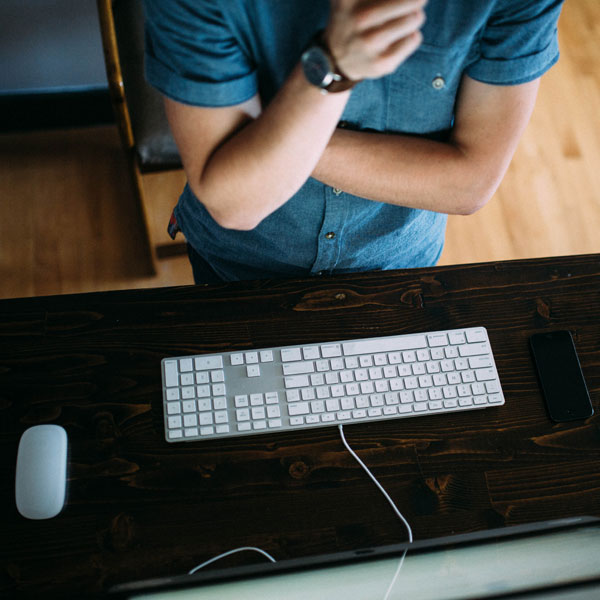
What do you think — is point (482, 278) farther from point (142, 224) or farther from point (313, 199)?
point (142, 224)

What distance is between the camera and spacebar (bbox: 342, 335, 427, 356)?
0.85 meters

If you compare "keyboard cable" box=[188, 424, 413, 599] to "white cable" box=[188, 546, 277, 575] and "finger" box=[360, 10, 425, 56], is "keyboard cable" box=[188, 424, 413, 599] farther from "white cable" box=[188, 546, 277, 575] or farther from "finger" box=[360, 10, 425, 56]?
"finger" box=[360, 10, 425, 56]

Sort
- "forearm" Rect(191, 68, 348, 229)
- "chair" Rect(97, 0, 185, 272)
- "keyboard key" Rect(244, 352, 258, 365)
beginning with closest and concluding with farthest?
1. "forearm" Rect(191, 68, 348, 229)
2. "keyboard key" Rect(244, 352, 258, 365)
3. "chair" Rect(97, 0, 185, 272)

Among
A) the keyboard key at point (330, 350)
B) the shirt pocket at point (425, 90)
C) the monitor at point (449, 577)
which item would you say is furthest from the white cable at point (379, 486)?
the shirt pocket at point (425, 90)

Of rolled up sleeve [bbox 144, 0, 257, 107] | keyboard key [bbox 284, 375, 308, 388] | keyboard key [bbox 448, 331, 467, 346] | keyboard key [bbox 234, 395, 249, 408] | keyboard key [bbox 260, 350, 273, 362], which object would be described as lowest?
keyboard key [bbox 234, 395, 249, 408]

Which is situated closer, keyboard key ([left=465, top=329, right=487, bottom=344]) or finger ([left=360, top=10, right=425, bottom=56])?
finger ([left=360, top=10, right=425, bottom=56])

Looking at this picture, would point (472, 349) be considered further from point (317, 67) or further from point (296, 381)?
point (317, 67)

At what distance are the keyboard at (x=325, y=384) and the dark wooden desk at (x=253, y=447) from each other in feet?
0.07

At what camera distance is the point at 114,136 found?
6.48ft

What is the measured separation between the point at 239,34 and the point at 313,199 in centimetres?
27

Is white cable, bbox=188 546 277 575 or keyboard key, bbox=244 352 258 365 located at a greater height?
keyboard key, bbox=244 352 258 365

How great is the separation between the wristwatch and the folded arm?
169 mm

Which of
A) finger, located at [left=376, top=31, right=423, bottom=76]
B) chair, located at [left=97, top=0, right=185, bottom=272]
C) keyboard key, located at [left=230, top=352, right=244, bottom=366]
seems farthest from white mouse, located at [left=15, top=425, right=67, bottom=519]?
chair, located at [left=97, top=0, right=185, bottom=272]

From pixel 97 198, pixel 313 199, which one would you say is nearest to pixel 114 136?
pixel 97 198
